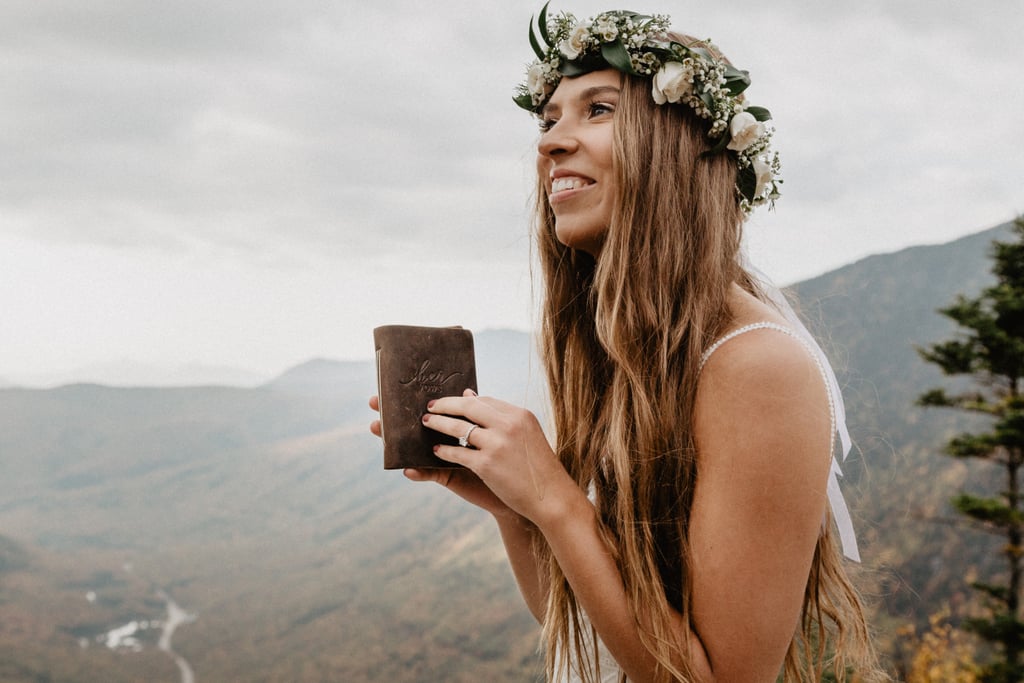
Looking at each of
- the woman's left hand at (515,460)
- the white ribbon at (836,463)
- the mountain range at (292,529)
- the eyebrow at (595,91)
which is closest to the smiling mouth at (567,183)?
the eyebrow at (595,91)

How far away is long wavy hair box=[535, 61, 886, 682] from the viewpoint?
159 centimetres

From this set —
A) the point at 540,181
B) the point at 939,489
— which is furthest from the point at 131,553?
the point at 540,181

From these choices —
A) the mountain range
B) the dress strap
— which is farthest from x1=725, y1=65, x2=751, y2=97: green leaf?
the mountain range

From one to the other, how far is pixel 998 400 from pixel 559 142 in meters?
17.5

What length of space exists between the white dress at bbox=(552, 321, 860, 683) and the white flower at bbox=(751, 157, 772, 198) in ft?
1.73

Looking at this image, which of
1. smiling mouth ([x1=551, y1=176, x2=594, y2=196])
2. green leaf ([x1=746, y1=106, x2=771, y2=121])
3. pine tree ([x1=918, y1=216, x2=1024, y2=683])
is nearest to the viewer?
smiling mouth ([x1=551, y1=176, x2=594, y2=196])

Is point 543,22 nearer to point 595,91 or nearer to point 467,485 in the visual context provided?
point 595,91

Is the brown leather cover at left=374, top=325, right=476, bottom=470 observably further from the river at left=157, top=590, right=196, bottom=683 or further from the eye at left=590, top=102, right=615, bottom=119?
the river at left=157, top=590, right=196, bottom=683

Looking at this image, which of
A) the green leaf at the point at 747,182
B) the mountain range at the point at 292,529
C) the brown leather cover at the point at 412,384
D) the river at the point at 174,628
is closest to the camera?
the brown leather cover at the point at 412,384

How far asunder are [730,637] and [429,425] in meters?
0.77

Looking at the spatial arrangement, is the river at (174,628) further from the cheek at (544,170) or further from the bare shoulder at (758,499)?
the bare shoulder at (758,499)

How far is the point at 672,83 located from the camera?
1.82m

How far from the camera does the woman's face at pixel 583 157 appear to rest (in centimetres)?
181

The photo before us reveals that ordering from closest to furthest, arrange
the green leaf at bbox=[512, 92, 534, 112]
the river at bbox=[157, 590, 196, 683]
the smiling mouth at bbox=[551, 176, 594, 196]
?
1. the smiling mouth at bbox=[551, 176, 594, 196]
2. the green leaf at bbox=[512, 92, 534, 112]
3. the river at bbox=[157, 590, 196, 683]
